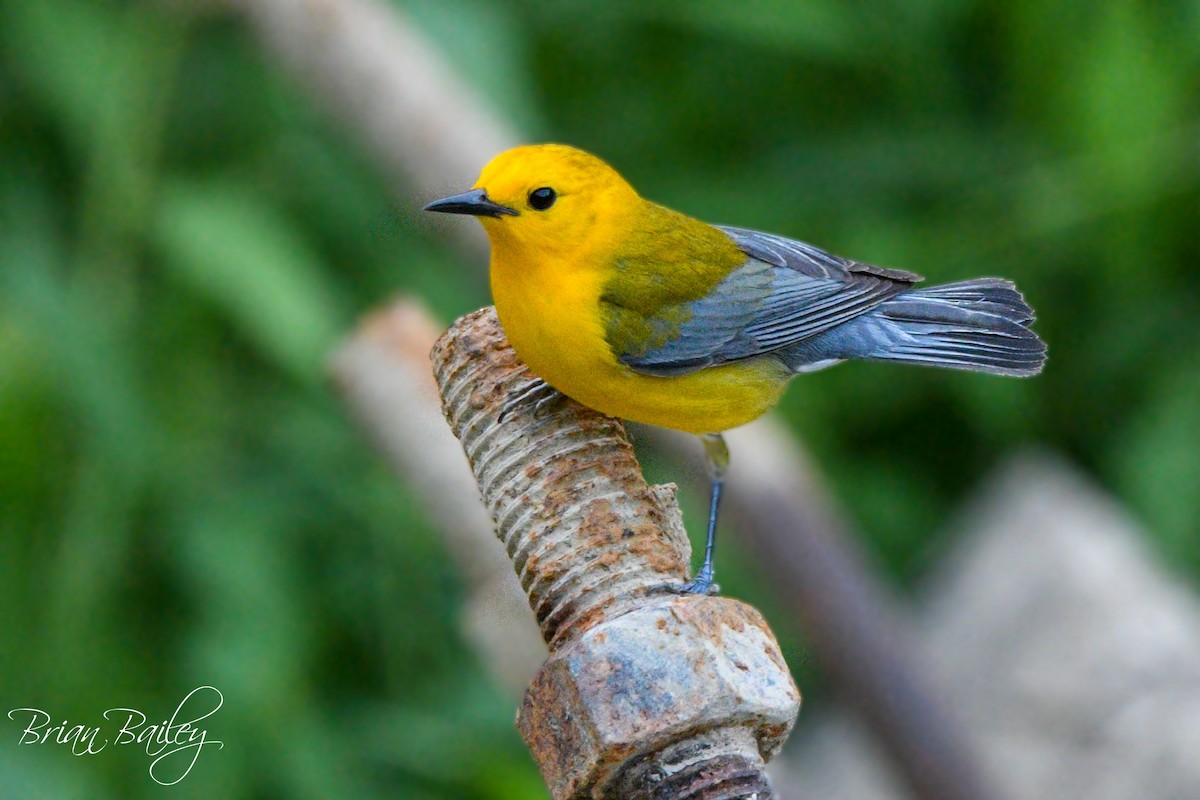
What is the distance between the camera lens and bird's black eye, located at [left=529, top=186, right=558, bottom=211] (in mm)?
2561

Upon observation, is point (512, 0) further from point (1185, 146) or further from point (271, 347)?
point (1185, 146)

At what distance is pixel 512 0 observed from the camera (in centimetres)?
429

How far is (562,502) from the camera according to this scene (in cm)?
177

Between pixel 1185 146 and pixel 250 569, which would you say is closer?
pixel 250 569

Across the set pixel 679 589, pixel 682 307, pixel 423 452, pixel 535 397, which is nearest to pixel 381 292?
pixel 423 452

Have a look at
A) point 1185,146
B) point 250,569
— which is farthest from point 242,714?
point 1185,146

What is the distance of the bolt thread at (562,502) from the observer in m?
1.68

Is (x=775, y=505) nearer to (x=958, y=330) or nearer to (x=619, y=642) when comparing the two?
(x=958, y=330)

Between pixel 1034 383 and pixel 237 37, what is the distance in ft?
8.53

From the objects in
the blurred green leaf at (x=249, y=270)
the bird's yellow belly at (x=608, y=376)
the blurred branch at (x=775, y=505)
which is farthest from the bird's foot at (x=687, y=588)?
the blurred green leaf at (x=249, y=270)

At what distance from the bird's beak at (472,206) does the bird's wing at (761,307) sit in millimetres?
316

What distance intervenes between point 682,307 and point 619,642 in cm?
132

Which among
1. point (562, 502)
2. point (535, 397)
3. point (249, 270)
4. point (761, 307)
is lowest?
point (562, 502)
